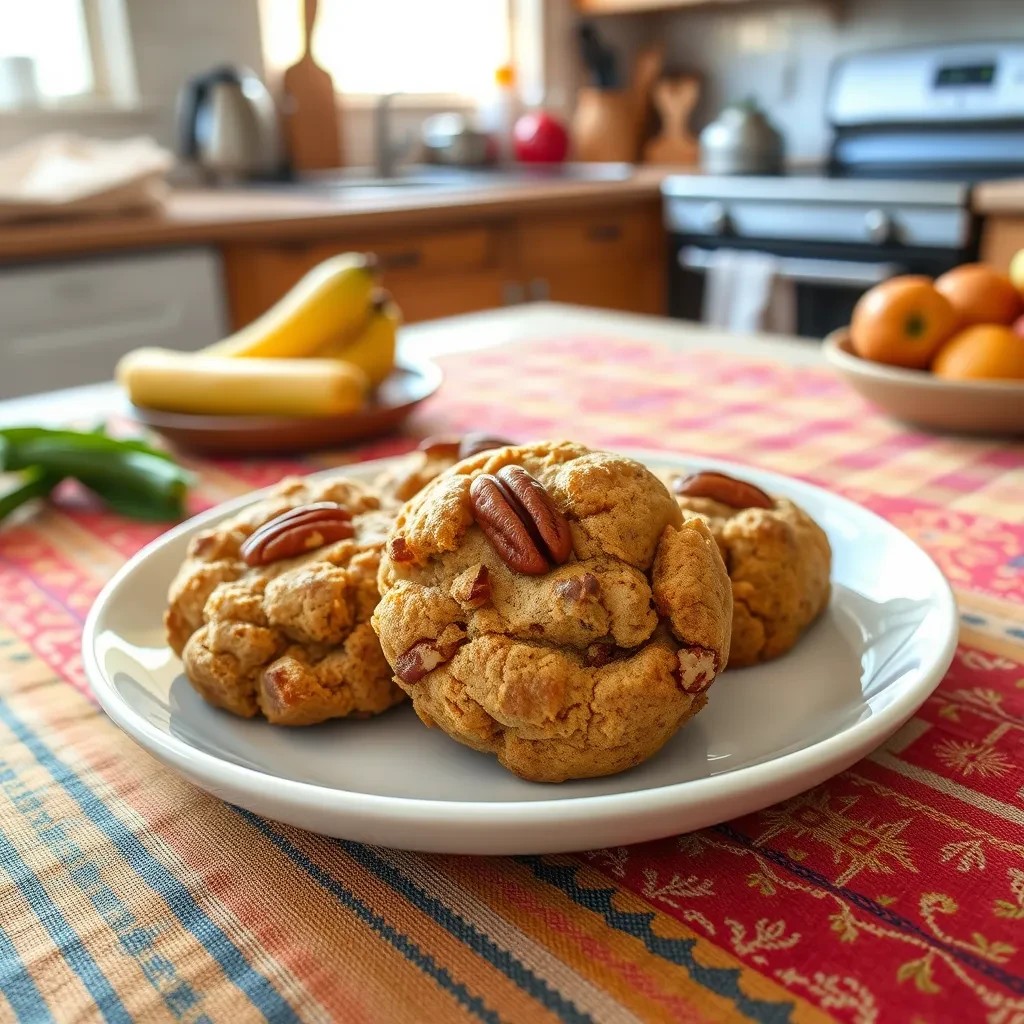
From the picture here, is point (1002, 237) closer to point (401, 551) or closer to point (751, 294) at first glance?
point (751, 294)

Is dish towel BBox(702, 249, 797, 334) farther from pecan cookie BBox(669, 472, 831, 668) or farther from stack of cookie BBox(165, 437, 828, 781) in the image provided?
stack of cookie BBox(165, 437, 828, 781)

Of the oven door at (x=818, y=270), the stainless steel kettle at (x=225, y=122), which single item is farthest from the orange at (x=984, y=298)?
the stainless steel kettle at (x=225, y=122)

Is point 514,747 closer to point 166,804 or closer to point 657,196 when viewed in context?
Result: point 166,804

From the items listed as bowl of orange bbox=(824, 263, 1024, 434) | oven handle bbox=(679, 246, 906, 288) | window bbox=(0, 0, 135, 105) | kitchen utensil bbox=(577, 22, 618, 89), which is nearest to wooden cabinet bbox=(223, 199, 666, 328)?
oven handle bbox=(679, 246, 906, 288)

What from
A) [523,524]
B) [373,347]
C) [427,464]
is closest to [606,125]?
[373,347]

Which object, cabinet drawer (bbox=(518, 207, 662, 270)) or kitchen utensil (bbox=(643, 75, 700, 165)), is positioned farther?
kitchen utensil (bbox=(643, 75, 700, 165))

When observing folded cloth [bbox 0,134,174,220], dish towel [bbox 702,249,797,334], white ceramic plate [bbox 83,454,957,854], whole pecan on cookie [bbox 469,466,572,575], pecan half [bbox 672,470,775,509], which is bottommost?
dish towel [bbox 702,249,797,334]

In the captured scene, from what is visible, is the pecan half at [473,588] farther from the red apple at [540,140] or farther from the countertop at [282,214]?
the red apple at [540,140]
